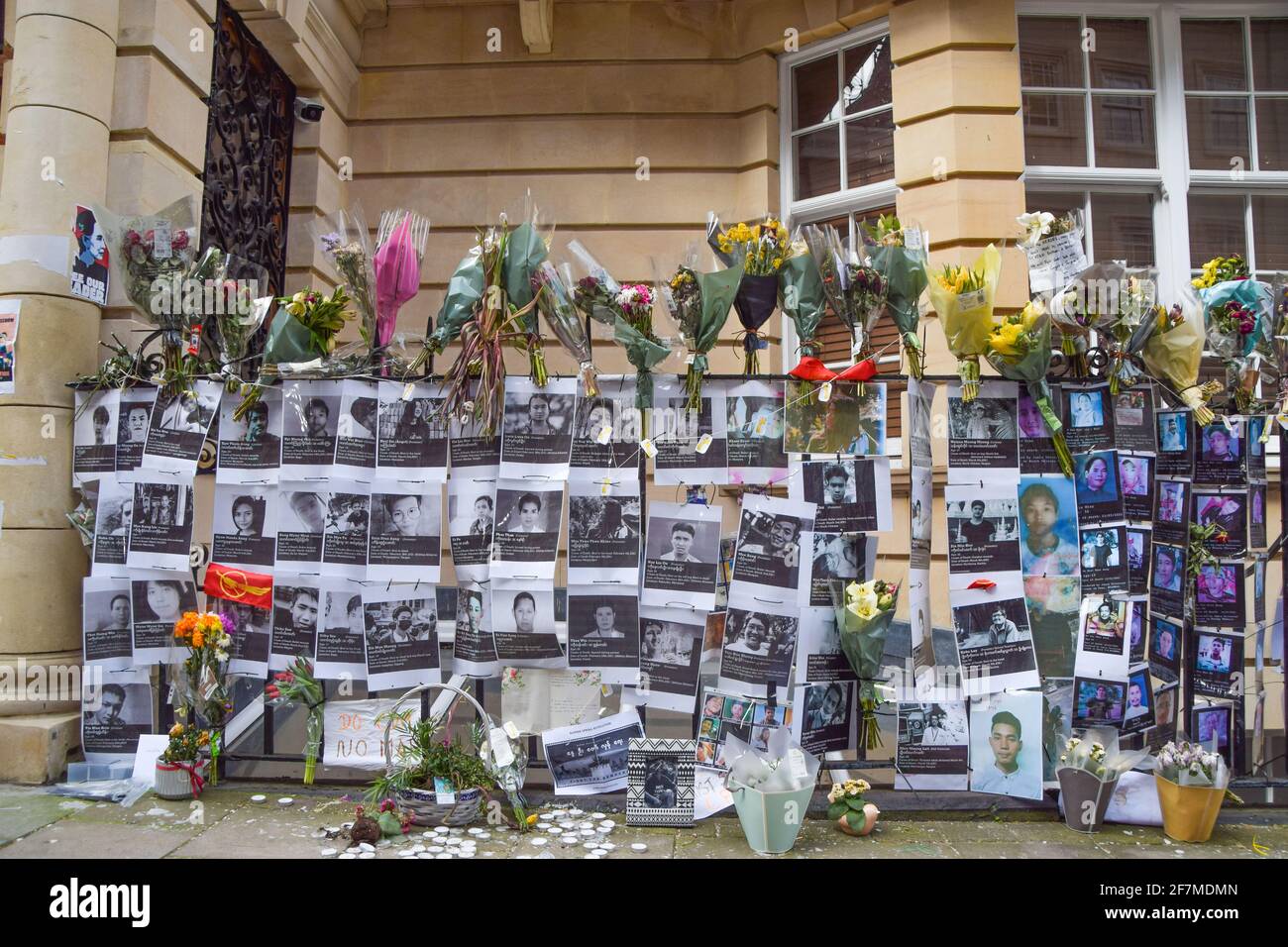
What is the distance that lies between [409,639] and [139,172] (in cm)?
298

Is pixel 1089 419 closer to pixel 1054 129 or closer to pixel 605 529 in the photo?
pixel 605 529

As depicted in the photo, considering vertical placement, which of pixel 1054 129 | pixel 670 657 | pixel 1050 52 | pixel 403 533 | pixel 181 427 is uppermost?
pixel 1050 52

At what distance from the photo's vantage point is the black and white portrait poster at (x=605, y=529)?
12.9 ft

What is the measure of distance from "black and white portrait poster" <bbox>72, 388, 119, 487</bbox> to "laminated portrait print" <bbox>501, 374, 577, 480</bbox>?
2008 mm

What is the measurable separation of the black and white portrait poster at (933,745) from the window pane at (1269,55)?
6179 mm

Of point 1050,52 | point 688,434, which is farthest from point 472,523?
point 1050,52

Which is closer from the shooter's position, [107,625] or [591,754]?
[591,754]

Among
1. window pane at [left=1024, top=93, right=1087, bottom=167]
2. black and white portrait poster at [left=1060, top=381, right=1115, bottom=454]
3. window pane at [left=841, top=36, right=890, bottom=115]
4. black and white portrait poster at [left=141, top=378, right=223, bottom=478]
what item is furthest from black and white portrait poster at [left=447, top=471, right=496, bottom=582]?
window pane at [left=1024, top=93, right=1087, bottom=167]

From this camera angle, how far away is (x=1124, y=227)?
7.04 meters

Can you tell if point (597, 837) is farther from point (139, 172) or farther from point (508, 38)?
point (508, 38)

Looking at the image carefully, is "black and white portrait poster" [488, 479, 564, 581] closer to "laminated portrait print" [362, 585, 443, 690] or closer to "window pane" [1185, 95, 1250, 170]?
"laminated portrait print" [362, 585, 443, 690]

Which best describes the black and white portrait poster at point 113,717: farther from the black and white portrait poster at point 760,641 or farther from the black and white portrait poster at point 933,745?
the black and white portrait poster at point 933,745

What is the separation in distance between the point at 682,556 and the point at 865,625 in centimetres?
84

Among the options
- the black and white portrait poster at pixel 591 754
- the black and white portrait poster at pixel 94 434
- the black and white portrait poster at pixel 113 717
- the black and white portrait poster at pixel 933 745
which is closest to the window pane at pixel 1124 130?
the black and white portrait poster at pixel 933 745
